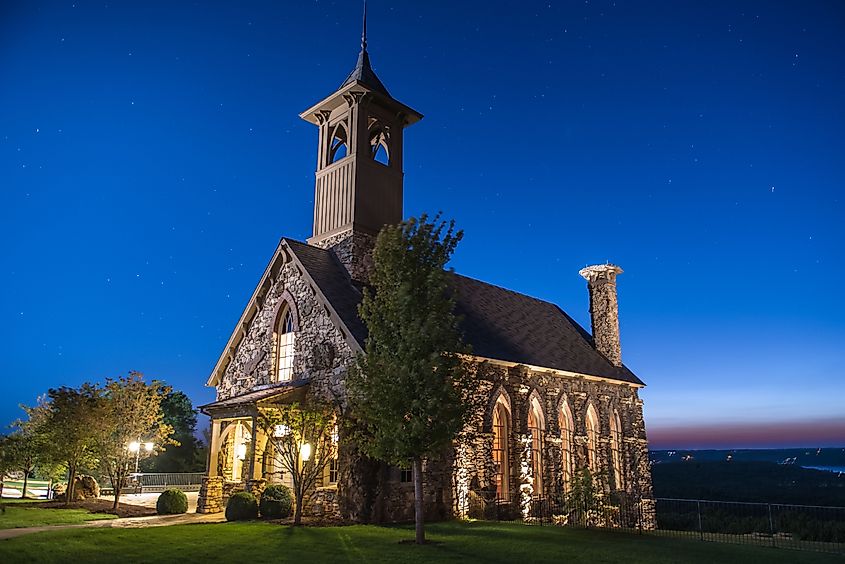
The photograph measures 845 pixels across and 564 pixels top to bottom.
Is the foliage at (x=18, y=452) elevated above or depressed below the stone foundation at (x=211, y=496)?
above

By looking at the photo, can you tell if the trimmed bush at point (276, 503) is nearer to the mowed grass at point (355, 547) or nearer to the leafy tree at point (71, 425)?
the mowed grass at point (355, 547)

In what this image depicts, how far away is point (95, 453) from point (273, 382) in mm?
7185

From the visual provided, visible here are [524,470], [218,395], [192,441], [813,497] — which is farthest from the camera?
[813,497]

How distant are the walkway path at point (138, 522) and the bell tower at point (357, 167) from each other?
970cm

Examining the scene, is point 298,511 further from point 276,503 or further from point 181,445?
point 181,445

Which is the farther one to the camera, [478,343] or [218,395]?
[218,395]

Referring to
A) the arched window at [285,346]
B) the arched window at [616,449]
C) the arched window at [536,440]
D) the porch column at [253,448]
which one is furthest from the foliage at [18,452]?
the arched window at [616,449]

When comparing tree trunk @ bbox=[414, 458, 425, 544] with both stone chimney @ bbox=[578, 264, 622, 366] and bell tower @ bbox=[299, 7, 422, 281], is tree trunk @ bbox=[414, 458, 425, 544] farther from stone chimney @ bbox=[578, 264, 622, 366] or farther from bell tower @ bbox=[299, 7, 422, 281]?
stone chimney @ bbox=[578, 264, 622, 366]

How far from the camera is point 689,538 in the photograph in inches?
712

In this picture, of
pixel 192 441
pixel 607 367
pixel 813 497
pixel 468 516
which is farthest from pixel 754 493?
pixel 468 516

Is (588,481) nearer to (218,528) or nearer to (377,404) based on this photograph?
(377,404)

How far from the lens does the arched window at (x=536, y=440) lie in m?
24.4

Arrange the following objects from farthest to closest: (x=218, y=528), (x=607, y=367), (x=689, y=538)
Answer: (x=607, y=367)
(x=689, y=538)
(x=218, y=528)

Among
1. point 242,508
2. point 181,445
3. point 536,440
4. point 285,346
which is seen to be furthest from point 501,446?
point 181,445
